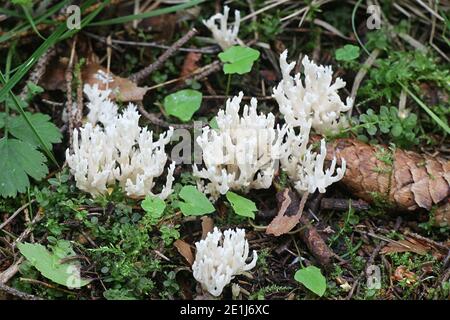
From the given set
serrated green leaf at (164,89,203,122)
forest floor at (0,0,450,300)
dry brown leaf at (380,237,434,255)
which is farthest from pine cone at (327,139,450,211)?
serrated green leaf at (164,89,203,122)

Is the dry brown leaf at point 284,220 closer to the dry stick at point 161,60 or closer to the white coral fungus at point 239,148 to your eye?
the white coral fungus at point 239,148

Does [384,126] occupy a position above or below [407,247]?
above

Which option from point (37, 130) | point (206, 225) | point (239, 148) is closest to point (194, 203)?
point (206, 225)

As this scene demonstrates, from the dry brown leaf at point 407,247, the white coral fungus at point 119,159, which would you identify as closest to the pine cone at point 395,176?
the dry brown leaf at point 407,247

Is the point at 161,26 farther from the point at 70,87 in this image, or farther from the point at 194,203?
the point at 194,203

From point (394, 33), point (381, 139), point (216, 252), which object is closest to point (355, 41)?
point (394, 33)

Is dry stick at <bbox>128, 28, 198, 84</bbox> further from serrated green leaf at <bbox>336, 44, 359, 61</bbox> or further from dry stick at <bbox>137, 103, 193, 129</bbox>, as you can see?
serrated green leaf at <bbox>336, 44, 359, 61</bbox>
